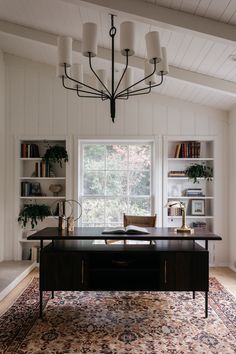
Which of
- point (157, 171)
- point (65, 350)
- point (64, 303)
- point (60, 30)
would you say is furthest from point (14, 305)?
point (60, 30)

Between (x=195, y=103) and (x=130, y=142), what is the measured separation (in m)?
1.24

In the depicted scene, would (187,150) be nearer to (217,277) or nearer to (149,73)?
(217,277)

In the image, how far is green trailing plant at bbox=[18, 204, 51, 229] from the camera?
5090 millimetres

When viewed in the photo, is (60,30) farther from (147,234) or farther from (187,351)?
(187,351)

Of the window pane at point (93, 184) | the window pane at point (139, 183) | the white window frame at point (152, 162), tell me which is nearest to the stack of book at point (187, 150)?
the white window frame at point (152, 162)

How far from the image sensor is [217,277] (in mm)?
4559

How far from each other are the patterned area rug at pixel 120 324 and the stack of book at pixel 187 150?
2.20 meters

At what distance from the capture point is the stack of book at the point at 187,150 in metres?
5.15

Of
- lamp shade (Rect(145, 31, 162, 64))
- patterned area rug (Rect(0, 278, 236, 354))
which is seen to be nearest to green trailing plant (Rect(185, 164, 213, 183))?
patterned area rug (Rect(0, 278, 236, 354))

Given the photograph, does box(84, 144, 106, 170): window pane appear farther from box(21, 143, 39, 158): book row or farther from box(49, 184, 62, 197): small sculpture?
box(21, 143, 39, 158): book row

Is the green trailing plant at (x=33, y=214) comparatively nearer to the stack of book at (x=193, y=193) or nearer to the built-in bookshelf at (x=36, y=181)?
the built-in bookshelf at (x=36, y=181)

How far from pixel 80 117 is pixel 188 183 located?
2.13 metres

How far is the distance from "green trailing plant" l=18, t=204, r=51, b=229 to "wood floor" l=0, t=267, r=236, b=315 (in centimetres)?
79

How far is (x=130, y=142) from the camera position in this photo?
5328 millimetres
